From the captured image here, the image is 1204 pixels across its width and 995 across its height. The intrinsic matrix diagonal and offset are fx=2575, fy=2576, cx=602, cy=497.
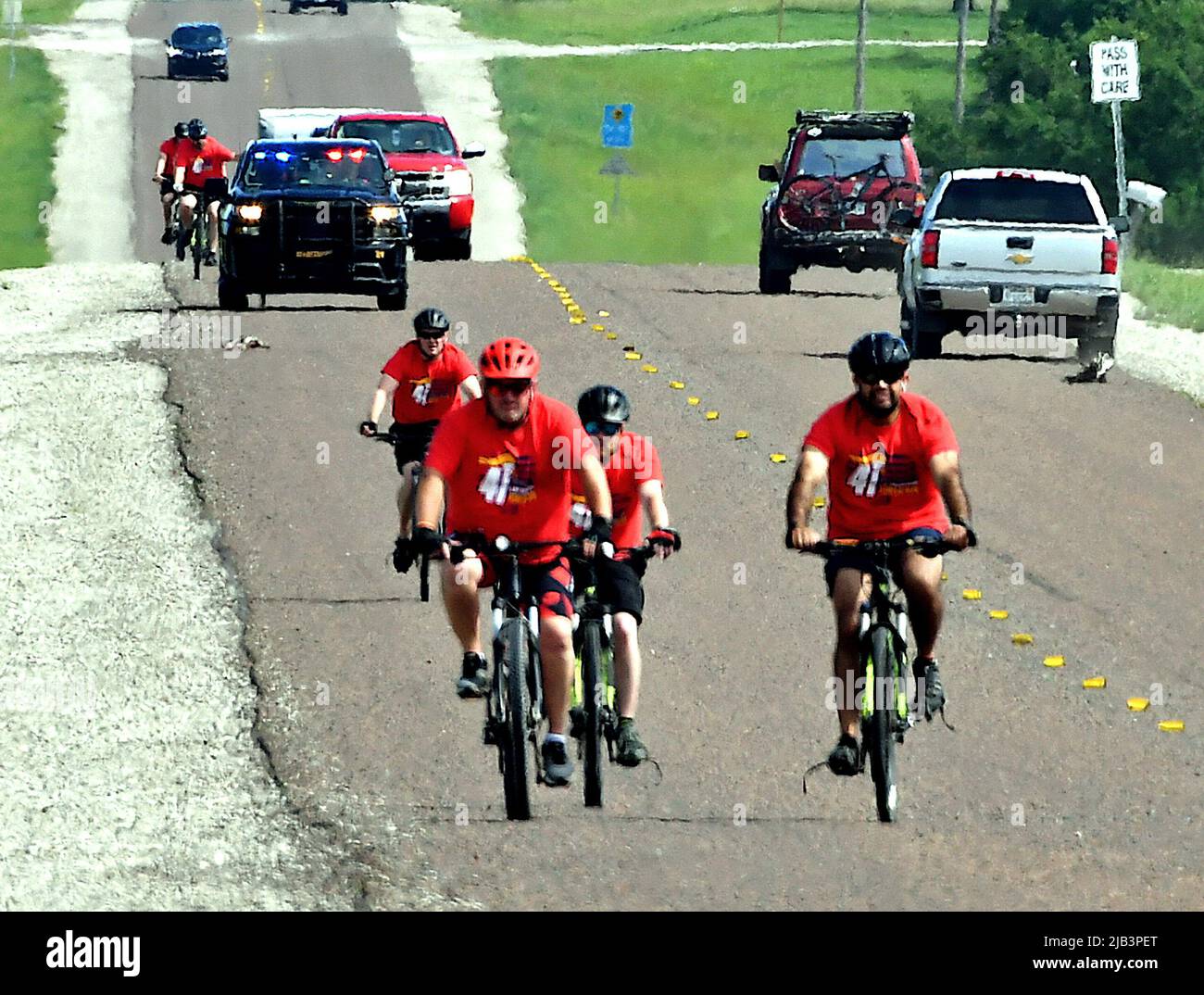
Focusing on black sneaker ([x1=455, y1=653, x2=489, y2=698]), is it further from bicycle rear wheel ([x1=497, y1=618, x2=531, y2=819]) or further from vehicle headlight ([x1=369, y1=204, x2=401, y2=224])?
vehicle headlight ([x1=369, y1=204, x2=401, y2=224])

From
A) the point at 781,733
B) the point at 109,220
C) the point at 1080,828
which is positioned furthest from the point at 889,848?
the point at 109,220

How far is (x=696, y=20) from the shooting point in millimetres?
105125

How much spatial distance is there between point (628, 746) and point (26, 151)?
61.9m

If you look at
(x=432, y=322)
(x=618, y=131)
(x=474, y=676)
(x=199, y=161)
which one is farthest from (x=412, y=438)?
(x=618, y=131)

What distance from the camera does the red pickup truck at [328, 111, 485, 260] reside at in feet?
117

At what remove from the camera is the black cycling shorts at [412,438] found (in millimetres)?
15867

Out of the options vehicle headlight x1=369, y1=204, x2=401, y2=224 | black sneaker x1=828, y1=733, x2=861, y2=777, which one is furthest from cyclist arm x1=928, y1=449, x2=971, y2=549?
vehicle headlight x1=369, y1=204, x2=401, y2=224

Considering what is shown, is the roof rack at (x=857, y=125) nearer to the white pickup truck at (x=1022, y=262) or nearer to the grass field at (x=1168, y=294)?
the grass field at (x=1168, y=294)

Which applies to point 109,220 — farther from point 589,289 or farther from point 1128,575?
point 1128,575

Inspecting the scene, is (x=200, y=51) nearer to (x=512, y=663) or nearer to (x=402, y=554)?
(x=402, y=554)

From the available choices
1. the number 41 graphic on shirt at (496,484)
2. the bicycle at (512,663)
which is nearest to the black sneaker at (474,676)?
the bicycle at (512,663)

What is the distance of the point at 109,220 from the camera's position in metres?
61.6

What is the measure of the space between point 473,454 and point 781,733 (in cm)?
373

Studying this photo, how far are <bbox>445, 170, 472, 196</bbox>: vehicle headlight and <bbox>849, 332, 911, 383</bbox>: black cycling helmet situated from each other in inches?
978
